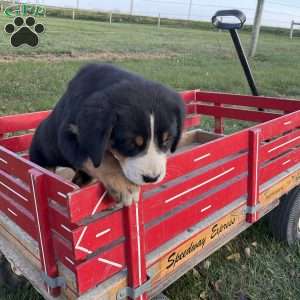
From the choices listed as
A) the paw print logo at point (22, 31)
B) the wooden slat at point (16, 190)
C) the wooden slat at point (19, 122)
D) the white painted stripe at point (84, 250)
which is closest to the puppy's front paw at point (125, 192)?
the white painted stripe at point (84, 250)

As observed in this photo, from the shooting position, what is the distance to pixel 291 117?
324cm

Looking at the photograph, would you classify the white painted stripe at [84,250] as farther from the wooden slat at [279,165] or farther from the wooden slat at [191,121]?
the wooden slat at [191,121]

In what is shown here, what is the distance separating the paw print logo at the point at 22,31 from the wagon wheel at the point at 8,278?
24.6 ft

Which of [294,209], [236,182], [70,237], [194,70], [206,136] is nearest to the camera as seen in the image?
[70,237]

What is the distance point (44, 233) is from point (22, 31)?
940 cm

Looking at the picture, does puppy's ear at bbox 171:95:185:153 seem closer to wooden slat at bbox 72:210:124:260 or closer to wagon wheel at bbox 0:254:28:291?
wooden slat at bbox 72:210:124:260

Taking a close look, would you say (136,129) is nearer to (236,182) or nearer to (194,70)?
(236,182)

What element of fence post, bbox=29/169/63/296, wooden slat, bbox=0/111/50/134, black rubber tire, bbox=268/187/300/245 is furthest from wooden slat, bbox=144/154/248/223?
wooden slat, bbox=0/111/50/134

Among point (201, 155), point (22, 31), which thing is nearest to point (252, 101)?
point (201, 155)

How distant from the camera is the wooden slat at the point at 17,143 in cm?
324

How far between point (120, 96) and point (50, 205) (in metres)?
0.59

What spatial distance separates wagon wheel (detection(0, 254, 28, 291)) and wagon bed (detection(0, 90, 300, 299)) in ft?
1.38

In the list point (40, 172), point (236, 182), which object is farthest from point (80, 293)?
point (236, 182)

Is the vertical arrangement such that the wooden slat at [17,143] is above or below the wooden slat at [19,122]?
below
